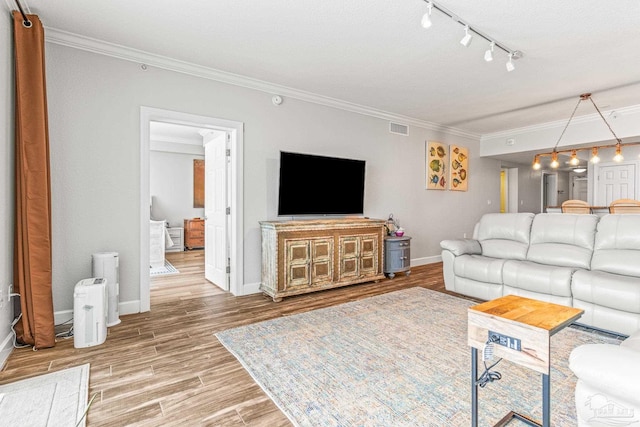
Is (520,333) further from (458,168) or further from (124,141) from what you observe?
(458,168)

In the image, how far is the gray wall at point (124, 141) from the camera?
2.97 metres

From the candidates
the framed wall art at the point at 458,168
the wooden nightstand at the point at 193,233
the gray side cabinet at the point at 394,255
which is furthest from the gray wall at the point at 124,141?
the wooden nightstand at the point at 193,233

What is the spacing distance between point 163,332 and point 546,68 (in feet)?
16.0

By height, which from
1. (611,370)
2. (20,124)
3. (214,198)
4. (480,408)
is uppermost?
(20,124)

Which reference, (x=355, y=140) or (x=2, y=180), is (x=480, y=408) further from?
(x=355, y=140)

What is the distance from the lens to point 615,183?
700cm

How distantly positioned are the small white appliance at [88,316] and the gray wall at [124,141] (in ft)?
1.95

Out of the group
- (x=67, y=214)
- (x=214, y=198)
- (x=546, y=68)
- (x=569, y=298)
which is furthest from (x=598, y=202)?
(x=67, y=214)

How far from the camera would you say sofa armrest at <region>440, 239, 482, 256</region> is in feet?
13.1

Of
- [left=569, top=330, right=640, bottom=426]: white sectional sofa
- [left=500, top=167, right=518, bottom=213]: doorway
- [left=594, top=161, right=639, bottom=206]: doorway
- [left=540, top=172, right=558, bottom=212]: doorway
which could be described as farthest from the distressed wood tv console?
[left=540, top=172, right=558, bottom=212]: doorway

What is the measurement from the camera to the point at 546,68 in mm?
3650

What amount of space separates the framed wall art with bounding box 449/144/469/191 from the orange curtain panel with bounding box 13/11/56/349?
244 inches

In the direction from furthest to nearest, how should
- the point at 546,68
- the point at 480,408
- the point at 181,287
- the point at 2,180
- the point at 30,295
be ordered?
the point at 181,287, the point at 546,68, the point at 30,295, the point at 2,180, the point at 480,408

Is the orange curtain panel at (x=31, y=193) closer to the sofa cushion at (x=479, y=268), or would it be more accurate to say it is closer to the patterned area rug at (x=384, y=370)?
the patterned area rug at (x=384, y=370)
